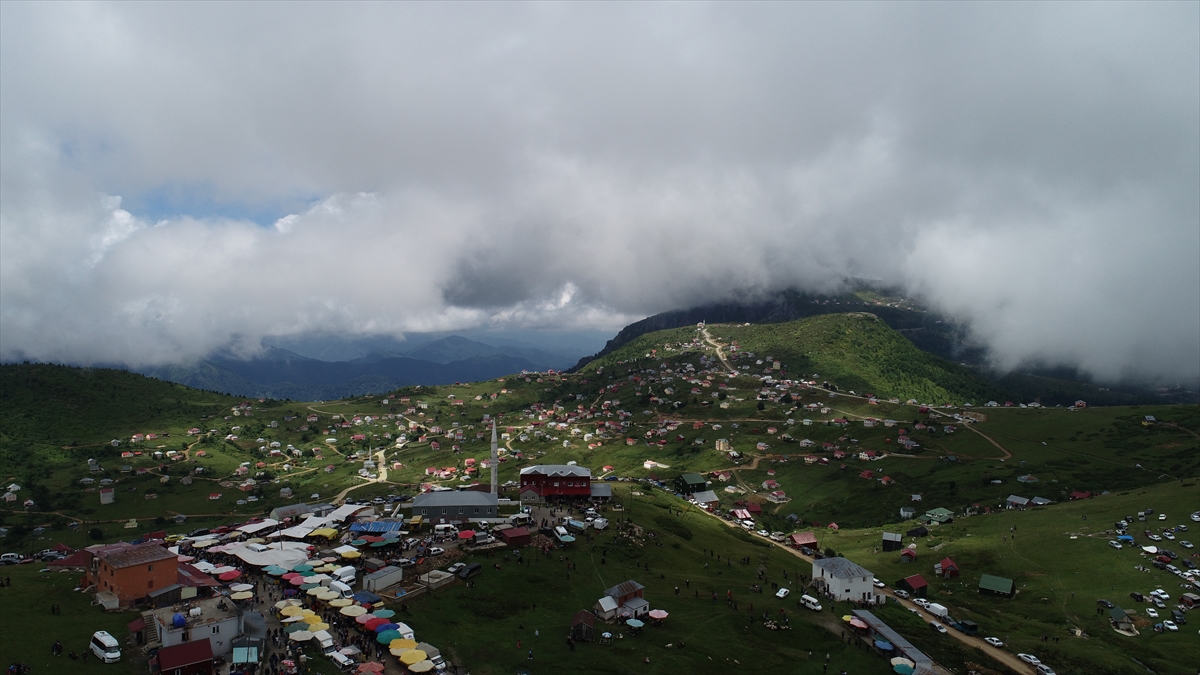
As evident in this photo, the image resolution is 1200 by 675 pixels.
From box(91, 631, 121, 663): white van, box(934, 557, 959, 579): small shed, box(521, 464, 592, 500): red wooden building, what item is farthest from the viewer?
box(521, 464, 592, 500): red wooden building

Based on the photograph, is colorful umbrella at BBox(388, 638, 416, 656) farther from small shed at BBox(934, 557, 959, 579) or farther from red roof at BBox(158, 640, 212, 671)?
small shed at BBox(934, 557, 959, 579)

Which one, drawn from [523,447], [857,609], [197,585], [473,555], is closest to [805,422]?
[523,447]

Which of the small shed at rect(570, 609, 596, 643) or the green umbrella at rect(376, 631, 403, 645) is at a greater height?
the green umbrella at rect(376, 631, 403, 645)

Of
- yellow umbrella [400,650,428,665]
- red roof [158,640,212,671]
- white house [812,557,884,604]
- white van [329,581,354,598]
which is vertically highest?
red roof [158,640,212,671]

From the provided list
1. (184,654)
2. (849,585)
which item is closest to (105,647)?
(184,654)

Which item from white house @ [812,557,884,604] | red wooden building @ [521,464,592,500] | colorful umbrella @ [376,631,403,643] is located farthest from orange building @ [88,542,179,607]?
white house @ [812,557,884,604]

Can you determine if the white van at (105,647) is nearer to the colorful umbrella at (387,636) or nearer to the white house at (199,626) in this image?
the white house at (199,626)

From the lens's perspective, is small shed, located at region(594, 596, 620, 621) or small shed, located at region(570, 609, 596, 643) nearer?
small shed, located at region(570, 609, 596, 643)

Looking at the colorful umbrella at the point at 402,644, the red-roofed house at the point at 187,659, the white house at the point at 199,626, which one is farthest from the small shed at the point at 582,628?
the red-roofed house at the point at 187,659
